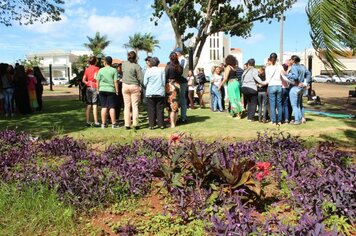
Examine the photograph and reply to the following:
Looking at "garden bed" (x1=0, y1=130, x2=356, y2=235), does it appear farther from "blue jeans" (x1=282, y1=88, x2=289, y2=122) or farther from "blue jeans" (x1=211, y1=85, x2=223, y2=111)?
"blue jeans" (x1=211, y1=85, x2=223, y2=111)

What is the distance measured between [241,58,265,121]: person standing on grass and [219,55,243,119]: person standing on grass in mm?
359

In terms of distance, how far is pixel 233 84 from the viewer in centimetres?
1067

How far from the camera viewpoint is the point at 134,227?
357 centimetres

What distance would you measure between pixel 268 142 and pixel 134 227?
10.6ft

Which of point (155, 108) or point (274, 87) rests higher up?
point (274, 87)

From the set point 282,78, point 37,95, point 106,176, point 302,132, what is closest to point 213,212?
point 106,176

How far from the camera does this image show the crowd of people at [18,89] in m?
12.0

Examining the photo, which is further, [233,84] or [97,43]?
[97,43]

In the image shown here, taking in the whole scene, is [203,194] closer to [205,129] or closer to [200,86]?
[205,129]

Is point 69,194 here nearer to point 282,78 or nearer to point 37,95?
point 282,78

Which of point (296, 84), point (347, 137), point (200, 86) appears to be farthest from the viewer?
point (200, 86)

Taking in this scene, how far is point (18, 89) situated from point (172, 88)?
5870 millimetres

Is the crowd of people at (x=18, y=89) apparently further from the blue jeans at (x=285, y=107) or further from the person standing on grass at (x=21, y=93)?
the blue jeans at (x=285, y=107)

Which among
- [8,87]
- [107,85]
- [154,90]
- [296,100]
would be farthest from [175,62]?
[8,87]
